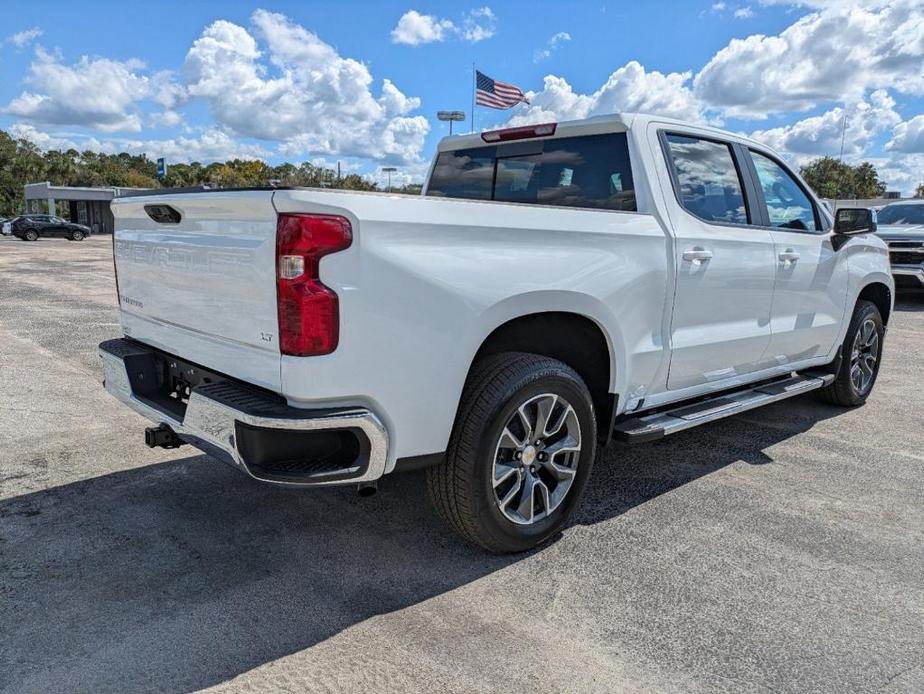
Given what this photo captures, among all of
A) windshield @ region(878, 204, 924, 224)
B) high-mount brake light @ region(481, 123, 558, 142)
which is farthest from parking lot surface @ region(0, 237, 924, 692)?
windshield @ region(878, 204, 924, 224)

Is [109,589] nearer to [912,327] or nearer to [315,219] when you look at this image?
[315,219]

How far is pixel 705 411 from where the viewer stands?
403cm

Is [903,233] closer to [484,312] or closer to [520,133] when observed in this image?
[520,133]

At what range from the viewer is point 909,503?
13.0ft

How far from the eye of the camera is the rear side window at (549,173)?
151 inches

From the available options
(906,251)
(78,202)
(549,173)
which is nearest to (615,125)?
(549,173)

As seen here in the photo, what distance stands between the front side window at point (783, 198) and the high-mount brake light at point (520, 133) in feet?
4.64

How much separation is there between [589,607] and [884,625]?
1.13 metres

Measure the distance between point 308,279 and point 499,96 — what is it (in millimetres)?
13642

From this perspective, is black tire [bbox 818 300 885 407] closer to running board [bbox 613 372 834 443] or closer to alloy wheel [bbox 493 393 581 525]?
running board [bbox 613 372 834 443]

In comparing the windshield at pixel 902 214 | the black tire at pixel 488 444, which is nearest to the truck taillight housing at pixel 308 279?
the black tire at pixel 488 444

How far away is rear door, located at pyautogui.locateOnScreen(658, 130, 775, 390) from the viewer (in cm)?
381

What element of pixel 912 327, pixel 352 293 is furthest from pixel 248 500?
pixel 912 327

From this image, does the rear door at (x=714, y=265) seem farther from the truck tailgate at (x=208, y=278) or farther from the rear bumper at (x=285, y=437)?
the truck tailgate at (x=208, y=278)
